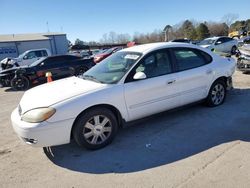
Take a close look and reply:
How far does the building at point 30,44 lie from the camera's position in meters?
34.8

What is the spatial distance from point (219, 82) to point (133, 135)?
247 centimetres

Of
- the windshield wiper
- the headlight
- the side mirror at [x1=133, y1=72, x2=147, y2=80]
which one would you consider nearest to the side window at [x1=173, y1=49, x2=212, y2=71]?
the side mirror at [x1=133, y1=72, x2=147, y2=80]

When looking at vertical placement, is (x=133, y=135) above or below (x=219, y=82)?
below

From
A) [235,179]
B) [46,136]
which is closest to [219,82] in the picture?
[235,179]

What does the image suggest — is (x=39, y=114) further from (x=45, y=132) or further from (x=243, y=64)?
(x=243, y=64)

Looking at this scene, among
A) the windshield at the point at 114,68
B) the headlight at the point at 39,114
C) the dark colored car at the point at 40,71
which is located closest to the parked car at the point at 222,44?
the dark colored car at the point at 40,71

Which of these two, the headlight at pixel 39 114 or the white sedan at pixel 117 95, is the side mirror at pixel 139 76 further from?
the headlight at pixel 39 114

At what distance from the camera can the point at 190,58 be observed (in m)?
5.02

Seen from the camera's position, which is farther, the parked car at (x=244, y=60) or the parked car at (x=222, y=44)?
the parked car at (x=222, y=44)

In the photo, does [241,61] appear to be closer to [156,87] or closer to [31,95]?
[156,87]

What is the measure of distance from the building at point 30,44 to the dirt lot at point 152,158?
33.9 meters

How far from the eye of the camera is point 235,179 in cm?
289

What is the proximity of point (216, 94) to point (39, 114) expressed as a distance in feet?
12.7

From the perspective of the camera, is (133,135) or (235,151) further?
(133,135)
